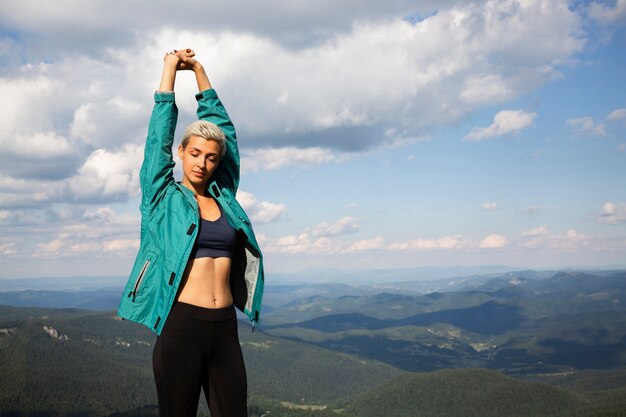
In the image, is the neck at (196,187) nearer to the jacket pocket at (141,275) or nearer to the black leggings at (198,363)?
the jacket pocket at (141,275)

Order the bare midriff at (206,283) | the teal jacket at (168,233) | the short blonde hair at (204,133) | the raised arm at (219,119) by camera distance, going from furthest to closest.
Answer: the raised arm at (219,119) < the short blonde hair at (204,133) < the bare midriff at (206,283) < the teal jacket at (168,233)

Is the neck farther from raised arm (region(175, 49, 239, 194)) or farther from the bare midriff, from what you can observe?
the bare midriff

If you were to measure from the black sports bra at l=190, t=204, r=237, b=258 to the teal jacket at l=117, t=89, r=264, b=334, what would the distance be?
4.4 inches

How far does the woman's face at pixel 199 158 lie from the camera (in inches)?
196

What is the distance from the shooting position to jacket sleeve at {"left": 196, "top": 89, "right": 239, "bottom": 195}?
225 inches

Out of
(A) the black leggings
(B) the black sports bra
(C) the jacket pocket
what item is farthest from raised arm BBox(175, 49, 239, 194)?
(A) the black leggings

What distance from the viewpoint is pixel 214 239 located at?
191 inches

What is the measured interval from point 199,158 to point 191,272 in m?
1.06

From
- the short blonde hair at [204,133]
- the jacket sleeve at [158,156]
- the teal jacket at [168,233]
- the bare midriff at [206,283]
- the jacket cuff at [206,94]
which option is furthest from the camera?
the jacket cuff at [206,94]

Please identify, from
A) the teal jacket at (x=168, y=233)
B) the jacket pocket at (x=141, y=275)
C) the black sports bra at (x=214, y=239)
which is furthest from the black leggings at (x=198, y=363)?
the black sports bra at (x=214, y=239)

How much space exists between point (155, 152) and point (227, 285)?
143 cm

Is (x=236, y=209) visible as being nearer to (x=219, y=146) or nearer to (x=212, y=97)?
(x=219, y=146)

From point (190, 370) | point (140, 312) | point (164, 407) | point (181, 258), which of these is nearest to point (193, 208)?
point (181, 258)

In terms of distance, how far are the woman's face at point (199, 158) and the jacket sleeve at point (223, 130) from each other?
604mm
